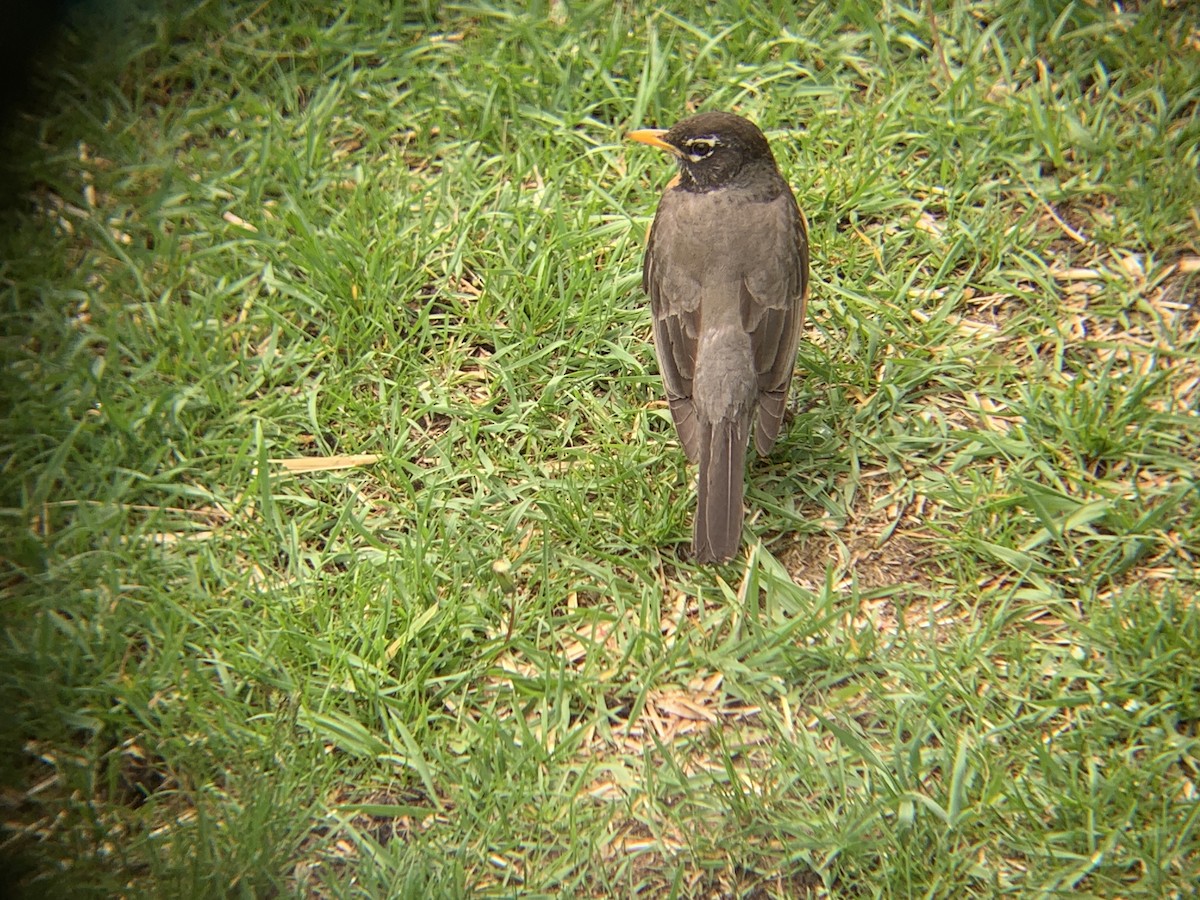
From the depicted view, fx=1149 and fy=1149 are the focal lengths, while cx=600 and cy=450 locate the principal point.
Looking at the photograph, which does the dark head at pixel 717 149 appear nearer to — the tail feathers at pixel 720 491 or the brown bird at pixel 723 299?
the brown bird at pixel 723 299

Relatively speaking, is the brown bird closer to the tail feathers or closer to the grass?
the tail feathers

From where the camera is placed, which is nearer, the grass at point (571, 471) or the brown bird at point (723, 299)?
the grass at point (571, 471)

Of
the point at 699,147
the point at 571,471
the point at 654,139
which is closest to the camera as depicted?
the point at 571,471

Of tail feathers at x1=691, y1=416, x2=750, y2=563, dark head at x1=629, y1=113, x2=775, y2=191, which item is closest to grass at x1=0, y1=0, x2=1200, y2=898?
tail feathers at x1=691, y1=416, x2=750, y2=563

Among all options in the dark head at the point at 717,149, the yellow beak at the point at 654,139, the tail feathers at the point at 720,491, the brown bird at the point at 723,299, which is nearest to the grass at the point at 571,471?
→ the tail feathers at the point at 720,491

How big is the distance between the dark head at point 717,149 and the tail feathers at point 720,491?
112cm

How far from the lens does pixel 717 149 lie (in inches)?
184

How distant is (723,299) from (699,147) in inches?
28.8

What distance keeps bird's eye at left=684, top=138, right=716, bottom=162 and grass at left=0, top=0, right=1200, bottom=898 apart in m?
0.64

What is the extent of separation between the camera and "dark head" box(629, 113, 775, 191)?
4.66m

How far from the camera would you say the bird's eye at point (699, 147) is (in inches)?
184

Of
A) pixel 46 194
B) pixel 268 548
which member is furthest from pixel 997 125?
pixel 46 194

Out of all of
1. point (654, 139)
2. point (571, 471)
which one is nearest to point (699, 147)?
point (654, 139)

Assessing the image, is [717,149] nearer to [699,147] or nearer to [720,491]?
[699,147]
